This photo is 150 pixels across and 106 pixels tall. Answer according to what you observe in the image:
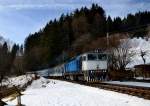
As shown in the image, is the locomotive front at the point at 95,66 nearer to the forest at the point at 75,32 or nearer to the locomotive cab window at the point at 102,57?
the locomotive cab window at the point at 102,57

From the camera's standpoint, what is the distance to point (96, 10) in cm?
13050

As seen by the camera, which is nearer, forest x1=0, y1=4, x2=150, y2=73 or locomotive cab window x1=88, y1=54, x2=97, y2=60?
locomotive cab window x1=88, y1=54, x2=97, y2=60

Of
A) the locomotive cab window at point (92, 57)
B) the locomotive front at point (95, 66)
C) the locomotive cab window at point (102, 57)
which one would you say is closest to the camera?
the locomotive front at point (95, 66)

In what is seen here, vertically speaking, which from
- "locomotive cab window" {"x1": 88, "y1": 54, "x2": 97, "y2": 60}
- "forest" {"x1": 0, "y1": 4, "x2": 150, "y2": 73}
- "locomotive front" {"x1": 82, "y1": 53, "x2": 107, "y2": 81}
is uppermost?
"forest" {"x1": 0, "y1": 4, "x2": 150, "y2": 73}

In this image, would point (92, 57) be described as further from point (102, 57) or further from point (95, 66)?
point (102, 57)

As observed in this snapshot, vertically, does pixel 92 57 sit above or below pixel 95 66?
above

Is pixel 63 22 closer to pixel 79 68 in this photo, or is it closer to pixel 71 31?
pixel 71 31

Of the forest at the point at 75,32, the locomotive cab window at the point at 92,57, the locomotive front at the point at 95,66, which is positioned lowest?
the locomotive front at the point at 95,66

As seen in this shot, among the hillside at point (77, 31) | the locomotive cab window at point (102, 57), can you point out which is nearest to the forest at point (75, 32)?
the hillside at point (77, 31)

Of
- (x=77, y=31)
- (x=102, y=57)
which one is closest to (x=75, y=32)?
(x=77, y=31)

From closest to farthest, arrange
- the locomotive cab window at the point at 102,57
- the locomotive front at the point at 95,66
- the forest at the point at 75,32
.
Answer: the locomotive front at the point at 95,66
the locomotive cab window at the point at 102,57
the forest at the point at 75,32

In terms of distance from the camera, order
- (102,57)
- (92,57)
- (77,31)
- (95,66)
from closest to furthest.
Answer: (95,66) < (92,57) < (102,57) < (77,31)

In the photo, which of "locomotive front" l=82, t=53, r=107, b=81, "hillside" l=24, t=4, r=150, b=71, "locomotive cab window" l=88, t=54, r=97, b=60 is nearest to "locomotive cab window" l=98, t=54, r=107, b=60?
"locomotive front" l=82, t=53, r=107, b=81

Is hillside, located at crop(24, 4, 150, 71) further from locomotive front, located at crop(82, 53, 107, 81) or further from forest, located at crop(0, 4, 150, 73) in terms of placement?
locomotive front, located at crop(82, 53, 107, 81)
